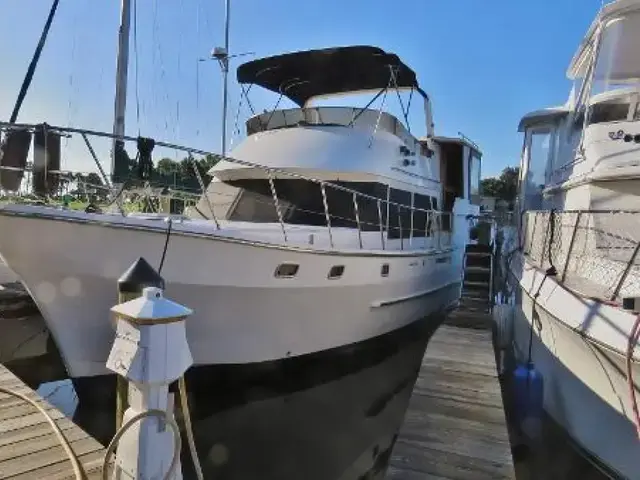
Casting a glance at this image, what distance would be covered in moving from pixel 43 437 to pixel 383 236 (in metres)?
5.16

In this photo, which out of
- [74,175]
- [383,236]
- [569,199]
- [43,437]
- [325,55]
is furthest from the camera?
[325,55]

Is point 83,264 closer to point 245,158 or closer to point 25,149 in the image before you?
point 25,149

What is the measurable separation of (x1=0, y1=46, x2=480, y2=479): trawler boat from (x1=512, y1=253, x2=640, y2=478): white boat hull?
1.98 metres

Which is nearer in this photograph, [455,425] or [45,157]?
[455,425]

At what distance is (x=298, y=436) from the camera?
18.8ft

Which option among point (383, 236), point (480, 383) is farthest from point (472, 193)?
point (480, 383)

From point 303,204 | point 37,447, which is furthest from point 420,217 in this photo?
point 37,447

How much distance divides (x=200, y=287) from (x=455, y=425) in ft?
9.01

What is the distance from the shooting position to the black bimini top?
8.25 meters

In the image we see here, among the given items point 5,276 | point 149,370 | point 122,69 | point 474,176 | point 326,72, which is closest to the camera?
point 149,370

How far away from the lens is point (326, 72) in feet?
29.4

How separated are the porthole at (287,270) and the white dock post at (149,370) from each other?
3.34m

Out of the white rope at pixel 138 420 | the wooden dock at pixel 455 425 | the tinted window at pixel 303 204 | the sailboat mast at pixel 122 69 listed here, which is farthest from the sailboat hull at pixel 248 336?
the sailboat mast at pixel 122 69

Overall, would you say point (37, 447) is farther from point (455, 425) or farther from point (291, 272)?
point (455, 425)
